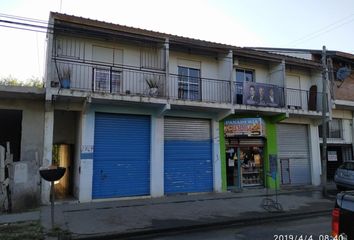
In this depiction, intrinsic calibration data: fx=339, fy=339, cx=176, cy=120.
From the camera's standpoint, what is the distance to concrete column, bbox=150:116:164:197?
14.8 meters

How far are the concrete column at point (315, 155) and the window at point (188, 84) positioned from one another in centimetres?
753

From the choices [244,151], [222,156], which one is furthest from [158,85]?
[244,151]

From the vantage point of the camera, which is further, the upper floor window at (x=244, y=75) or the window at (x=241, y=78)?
the upper floor window at (x=244, y=75)

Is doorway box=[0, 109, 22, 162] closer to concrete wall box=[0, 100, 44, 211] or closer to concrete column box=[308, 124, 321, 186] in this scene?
concrete wall box=[0, 100, 44, 211]

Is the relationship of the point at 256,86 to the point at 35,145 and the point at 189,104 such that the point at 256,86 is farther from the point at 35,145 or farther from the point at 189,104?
the point at 35,145

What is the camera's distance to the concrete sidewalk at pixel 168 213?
29.7 feet

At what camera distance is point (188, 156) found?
1594 centimetres

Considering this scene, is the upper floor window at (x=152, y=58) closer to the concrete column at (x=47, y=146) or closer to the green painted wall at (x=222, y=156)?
the green painted wall at (x=222, y=156)

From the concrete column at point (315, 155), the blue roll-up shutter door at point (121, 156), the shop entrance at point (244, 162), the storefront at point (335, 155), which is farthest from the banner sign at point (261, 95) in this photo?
the storefront at point (335, 155)

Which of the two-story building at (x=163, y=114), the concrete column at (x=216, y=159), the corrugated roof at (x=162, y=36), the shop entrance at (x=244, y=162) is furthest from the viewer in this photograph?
the shop entrance at (x=244, y=162)

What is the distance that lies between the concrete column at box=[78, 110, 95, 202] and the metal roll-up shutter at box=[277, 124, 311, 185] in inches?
402

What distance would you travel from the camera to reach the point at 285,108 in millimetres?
17500

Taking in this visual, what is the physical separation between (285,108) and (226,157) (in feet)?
13.2

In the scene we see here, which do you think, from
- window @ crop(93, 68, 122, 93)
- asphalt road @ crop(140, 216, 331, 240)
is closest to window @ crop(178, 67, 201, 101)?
window @ crop(93, 68, 122, 93)
